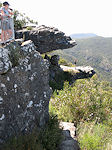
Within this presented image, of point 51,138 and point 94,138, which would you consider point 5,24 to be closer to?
point 51,138

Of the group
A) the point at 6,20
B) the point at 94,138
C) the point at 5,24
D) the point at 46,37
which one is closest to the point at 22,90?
the point at 94,138

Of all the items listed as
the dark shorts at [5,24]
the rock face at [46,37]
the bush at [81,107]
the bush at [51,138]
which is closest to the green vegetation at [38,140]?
the bush at [51,138]

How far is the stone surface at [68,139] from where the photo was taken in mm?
4244

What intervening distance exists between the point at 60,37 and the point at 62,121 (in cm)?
1258

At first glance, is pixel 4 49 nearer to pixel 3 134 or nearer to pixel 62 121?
pixel 3 134

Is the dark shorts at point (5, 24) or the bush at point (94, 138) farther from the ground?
the dark shorts at point (5, 24)

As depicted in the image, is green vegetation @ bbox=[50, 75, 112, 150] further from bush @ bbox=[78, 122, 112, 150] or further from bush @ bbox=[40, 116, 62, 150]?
bush @ bbox=[40, 116, 62, 150]

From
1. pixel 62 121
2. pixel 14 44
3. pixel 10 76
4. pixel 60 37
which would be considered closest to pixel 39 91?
pixel 10 76

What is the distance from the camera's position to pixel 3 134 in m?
3.51

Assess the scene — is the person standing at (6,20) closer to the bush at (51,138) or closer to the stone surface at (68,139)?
the bush at (51,138)

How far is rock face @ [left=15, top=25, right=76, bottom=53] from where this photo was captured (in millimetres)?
15516

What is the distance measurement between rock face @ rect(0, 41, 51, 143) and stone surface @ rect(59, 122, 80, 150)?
760 mm

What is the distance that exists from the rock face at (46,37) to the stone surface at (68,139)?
39.1 feet

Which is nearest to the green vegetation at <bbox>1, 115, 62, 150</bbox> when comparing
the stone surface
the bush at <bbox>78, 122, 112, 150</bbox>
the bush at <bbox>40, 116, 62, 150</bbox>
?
the bush at <bbox>40, 116, 62, 150</bbox>
